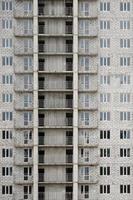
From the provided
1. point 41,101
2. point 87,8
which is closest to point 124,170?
point 41,101

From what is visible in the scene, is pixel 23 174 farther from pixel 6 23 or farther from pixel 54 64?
pixel 6 23

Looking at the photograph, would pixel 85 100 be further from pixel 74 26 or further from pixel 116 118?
pixel 74 26

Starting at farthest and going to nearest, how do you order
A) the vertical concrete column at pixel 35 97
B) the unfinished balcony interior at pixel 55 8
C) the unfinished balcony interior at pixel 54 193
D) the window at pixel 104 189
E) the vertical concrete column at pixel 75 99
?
the unfinished balcony interior at pixel 55 8
the window at pixel 104 189
the unfinished balcony interior at pixel 54 193
the vertical concrete column at pixel 75 99
the vertical concrete column at pixel 35 97

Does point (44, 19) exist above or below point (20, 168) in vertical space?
above

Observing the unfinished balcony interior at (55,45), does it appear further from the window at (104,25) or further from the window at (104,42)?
the window at (104,25)

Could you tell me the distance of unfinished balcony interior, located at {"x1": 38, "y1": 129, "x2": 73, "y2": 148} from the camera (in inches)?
2219

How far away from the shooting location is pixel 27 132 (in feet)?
186

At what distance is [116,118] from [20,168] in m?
14.0

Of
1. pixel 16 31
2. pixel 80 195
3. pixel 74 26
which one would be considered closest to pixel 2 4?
pixel 16 31

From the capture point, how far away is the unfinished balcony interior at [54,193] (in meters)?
55.9

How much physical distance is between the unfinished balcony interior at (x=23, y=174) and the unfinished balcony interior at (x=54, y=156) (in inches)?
79.5

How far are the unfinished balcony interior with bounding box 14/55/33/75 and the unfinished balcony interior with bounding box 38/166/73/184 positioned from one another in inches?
510

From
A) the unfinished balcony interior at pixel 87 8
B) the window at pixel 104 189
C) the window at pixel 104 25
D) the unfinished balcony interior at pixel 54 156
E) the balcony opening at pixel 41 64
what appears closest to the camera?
the unfinished balcony interior at pixel 54 156

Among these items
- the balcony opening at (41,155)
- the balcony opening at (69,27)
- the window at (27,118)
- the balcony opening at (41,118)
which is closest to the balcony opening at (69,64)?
the balcony opening at (69,27)
